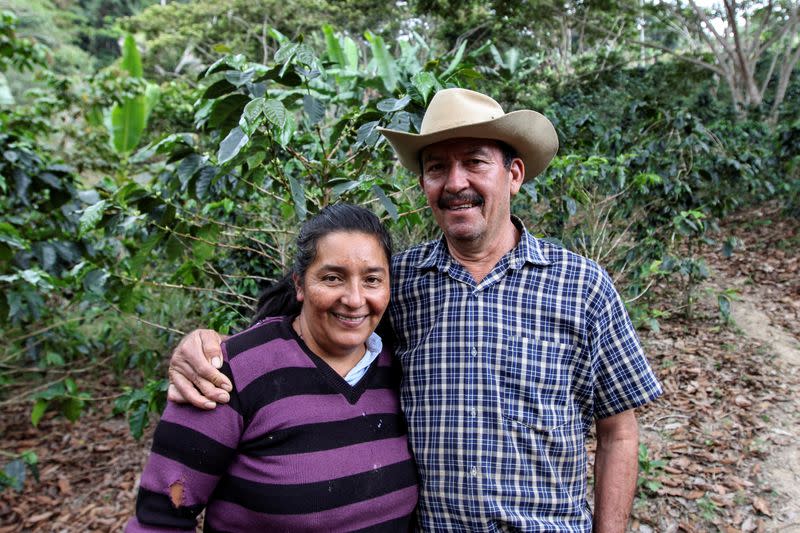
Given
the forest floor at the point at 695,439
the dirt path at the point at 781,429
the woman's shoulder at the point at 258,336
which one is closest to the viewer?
the woman's shoulder at the point at 258,336

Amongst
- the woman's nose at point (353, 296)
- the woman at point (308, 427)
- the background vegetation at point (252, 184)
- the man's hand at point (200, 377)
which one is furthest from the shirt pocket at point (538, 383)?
the man's hand at point (200, 377)

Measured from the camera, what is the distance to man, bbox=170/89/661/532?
5.59ft

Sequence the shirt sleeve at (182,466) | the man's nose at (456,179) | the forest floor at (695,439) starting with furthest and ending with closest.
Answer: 1. the forest floor at (695,439)
2. the man's nose at (456,179)
3. the shirt sleeve at (182,466)

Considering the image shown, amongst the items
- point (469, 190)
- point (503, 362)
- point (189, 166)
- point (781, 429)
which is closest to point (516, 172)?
Answer: point (469, 190)

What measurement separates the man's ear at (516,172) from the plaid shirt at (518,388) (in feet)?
0.78

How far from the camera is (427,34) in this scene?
15.9m

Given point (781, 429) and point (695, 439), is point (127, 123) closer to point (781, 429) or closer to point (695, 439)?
point (695, 439)

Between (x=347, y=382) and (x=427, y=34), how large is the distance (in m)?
15.8

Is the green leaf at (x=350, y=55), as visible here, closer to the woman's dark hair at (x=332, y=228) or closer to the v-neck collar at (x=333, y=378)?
the woman's dark hair at (x=332, y=228)

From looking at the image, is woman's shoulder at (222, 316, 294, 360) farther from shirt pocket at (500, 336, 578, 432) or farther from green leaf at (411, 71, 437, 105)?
green leaf at (411, 71, 437, 105)

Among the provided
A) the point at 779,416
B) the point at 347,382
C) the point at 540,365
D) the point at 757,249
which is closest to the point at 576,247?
the point at 779,416

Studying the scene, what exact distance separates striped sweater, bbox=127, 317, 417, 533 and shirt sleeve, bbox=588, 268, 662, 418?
697mm

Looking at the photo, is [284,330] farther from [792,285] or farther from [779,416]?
[792,285]

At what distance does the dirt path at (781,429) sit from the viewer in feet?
10.4
